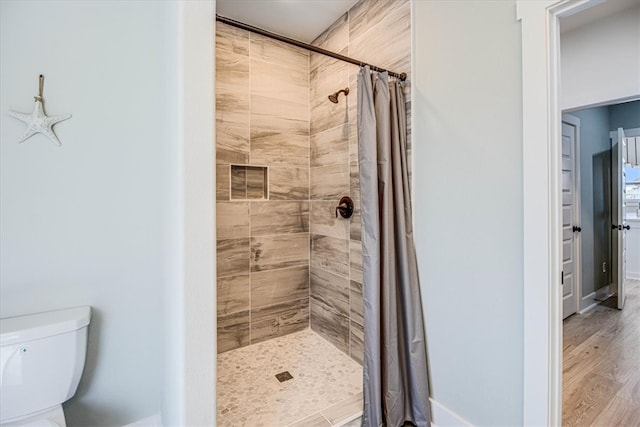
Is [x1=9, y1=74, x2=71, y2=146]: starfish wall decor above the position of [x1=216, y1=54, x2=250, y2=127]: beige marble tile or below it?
below

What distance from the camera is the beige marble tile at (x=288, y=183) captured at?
107 inches

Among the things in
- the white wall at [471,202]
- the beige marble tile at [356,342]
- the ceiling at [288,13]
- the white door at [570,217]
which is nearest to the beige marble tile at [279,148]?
the ceiling at [288,13]

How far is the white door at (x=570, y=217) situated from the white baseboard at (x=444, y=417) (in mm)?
2488

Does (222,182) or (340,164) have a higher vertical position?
(340,164)

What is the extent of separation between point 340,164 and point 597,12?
220 centimetres

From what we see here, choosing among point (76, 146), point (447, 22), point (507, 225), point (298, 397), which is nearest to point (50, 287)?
point (76, 146)

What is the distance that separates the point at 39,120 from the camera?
4.68ft

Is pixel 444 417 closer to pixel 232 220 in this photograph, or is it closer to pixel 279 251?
pixel 279 251

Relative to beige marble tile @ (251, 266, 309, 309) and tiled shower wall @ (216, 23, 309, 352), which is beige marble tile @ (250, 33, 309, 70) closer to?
tiled shower wall @ (216, 23, 309, 352)

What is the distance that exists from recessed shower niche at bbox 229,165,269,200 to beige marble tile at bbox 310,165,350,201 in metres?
0.45

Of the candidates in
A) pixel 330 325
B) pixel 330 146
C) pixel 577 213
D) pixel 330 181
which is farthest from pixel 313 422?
pixel 577 213

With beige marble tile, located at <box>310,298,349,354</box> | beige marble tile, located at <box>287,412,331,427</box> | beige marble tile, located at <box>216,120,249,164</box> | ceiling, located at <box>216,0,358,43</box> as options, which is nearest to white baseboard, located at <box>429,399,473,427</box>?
beige marble tile, located at <box>287,412,331,427</box>

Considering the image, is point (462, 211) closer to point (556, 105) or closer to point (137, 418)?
point (556, 105)

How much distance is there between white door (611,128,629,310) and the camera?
344 centimetres
